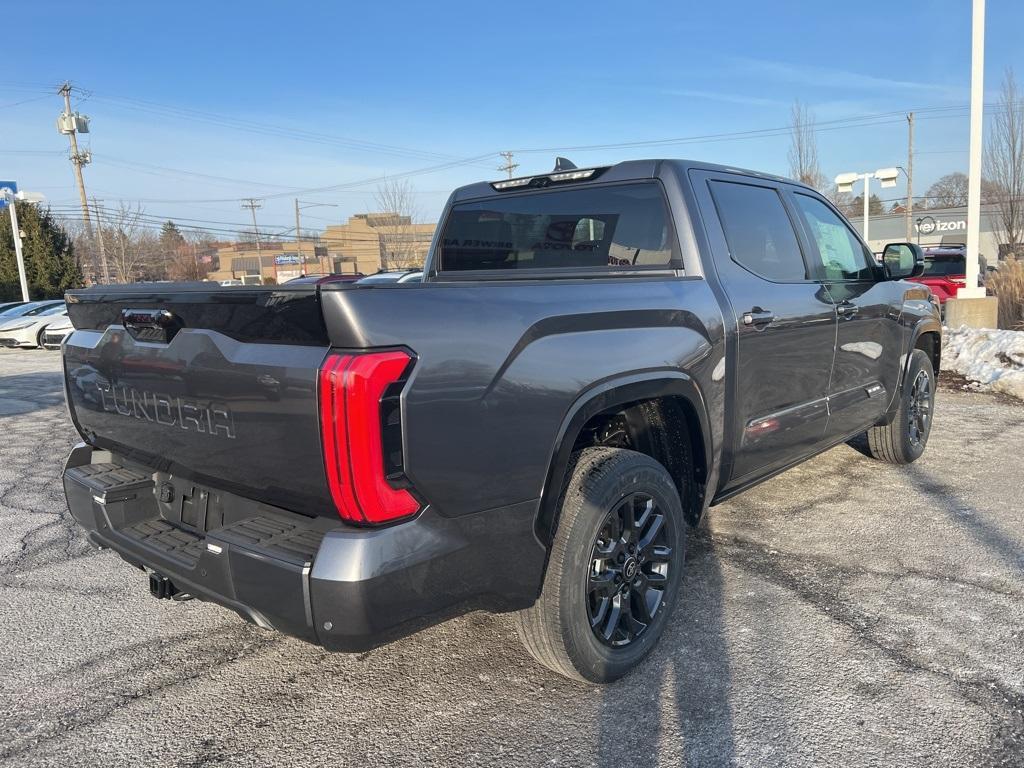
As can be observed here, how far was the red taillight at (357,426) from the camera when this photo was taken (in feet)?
6.29

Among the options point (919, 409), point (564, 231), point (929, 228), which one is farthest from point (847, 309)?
point (929, 228)

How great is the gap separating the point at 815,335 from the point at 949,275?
41.6 feet

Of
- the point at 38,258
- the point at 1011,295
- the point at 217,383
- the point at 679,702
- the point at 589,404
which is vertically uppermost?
the point at 38,258

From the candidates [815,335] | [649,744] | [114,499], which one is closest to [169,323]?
[114,499]

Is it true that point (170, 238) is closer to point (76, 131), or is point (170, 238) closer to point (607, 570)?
point (76, 131)

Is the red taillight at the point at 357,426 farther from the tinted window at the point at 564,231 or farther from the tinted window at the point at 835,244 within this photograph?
the tinted window at the point at 835,244

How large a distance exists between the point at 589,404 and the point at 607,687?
105 centimetres

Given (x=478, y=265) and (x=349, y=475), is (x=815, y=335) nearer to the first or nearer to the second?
(x=478, y=265)

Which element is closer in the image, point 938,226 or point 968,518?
point 968,518

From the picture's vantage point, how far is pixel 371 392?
1.92m

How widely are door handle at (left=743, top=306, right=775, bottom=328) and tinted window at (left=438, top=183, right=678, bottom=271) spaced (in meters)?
0.41

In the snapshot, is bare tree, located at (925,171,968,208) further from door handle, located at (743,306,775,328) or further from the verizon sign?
door handle, located at (743,306,775,328)

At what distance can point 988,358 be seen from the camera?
29.3 ft

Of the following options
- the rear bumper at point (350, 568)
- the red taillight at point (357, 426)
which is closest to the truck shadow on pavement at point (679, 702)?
the rear bumper at point (350, 568)
